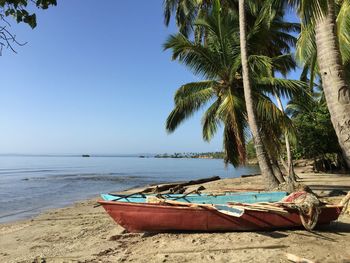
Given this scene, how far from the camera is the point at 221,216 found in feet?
24.7

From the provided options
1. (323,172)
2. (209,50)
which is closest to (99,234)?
(209,50)

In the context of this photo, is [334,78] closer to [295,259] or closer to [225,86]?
[295,259]

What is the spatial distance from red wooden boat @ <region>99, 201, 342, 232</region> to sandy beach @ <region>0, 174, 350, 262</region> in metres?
0.16

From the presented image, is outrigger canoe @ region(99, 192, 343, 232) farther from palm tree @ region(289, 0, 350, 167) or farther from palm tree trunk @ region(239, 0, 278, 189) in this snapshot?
palm tree trunk @ region(239, 0, 278, 189)

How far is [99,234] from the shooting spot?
9.01 metres

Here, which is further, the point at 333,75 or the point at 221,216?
the point at 221,216

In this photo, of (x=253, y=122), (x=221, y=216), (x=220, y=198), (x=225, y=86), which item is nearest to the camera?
(x=221, y=216)

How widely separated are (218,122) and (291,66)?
14.5 feet

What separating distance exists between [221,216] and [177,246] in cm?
119

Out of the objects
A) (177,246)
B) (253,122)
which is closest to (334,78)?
(177,246)

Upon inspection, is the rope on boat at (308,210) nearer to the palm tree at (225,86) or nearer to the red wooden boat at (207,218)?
the red wooden boat at (207,218)

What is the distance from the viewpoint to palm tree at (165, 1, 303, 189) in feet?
43.7

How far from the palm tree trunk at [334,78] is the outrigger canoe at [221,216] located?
171cm

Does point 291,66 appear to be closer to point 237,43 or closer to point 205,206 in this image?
point 237,43
